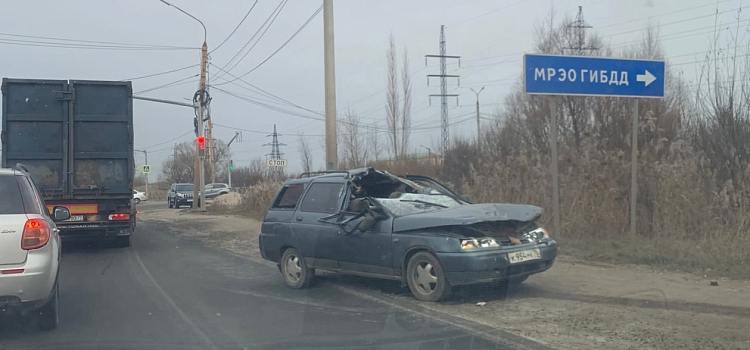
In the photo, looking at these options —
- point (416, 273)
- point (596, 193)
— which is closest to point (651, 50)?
point (596, 193)

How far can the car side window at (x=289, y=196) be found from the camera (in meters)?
9.91

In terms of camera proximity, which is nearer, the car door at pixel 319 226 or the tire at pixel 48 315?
the tire at pixel 48 315

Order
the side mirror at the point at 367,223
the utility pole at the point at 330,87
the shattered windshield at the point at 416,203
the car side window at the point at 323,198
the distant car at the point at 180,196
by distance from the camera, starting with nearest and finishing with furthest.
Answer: the side mirror at the point at 367,223, the shattered windshield at the point at 416,203, the car side window at the point at 323,198, the utility pole at the point at 330,87, the distant car at the point at 180,196

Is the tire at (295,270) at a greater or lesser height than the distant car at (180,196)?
lesser

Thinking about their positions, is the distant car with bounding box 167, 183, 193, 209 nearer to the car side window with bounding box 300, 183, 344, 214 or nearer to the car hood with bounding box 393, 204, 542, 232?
the car side window with bounding box 300, 183, 344, 214

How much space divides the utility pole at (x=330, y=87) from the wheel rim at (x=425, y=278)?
27.5 feet

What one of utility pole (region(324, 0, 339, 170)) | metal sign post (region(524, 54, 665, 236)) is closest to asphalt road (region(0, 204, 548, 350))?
utility pole (region(324, 0, 339, 170))

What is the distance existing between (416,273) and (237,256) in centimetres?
698

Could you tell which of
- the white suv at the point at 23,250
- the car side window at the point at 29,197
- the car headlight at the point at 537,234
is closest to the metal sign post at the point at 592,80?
the car headlight at the point at 537,234

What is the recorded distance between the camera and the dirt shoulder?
6.11 m

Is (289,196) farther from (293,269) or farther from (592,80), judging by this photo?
(592,80)

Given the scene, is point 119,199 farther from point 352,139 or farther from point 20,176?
point 352,139

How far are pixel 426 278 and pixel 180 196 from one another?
1432 inches

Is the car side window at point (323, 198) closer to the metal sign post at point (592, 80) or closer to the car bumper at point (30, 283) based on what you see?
the car bumper at point (30, 283)
